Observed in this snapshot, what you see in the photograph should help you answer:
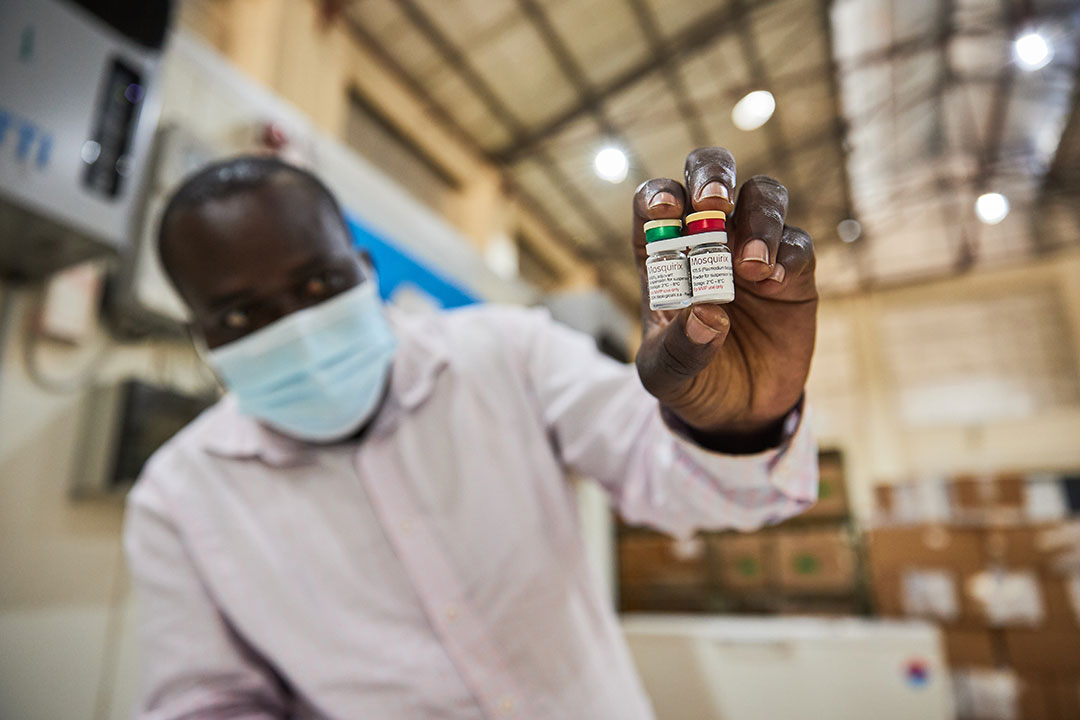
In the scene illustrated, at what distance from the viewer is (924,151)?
5.45 m

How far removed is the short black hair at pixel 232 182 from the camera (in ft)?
2.74

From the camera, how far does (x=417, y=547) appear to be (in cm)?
79

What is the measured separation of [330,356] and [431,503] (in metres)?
0.23

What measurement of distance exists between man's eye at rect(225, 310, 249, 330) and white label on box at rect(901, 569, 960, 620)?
345 cm

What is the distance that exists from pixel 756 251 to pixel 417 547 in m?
0.56

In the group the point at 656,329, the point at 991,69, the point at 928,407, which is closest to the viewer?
the point at 656,329

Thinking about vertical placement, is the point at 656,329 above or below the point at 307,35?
below

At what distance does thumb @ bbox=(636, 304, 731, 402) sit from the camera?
406 mm

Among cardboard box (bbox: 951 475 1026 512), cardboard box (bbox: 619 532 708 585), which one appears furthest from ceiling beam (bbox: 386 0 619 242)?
cardboard box (bbox: 951 475 1026 512)

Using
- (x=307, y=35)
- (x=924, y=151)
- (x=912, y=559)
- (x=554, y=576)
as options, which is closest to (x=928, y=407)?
(x=924, y=151)

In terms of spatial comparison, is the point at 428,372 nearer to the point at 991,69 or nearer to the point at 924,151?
the point at 991,69

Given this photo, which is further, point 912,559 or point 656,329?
point 912,559

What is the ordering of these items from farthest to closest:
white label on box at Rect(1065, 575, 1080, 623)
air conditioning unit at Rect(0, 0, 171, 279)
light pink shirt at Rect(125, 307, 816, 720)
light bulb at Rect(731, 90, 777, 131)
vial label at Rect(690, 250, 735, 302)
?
1. white label on box at Rect(1065, 575, 1080, 623)
2. light bulb at Rect(731, 90, 777, 131)
3. air conditioning unit at Rect(0, 0, 171, 279)
4. light pink shirt at Rect(125, 307, 816, 720)
5. vial label at Rect(690, 250, 735, 302)

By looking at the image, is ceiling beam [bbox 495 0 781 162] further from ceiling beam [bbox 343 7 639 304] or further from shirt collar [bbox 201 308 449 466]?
shirt collar [bbox 201 308 449 466]
